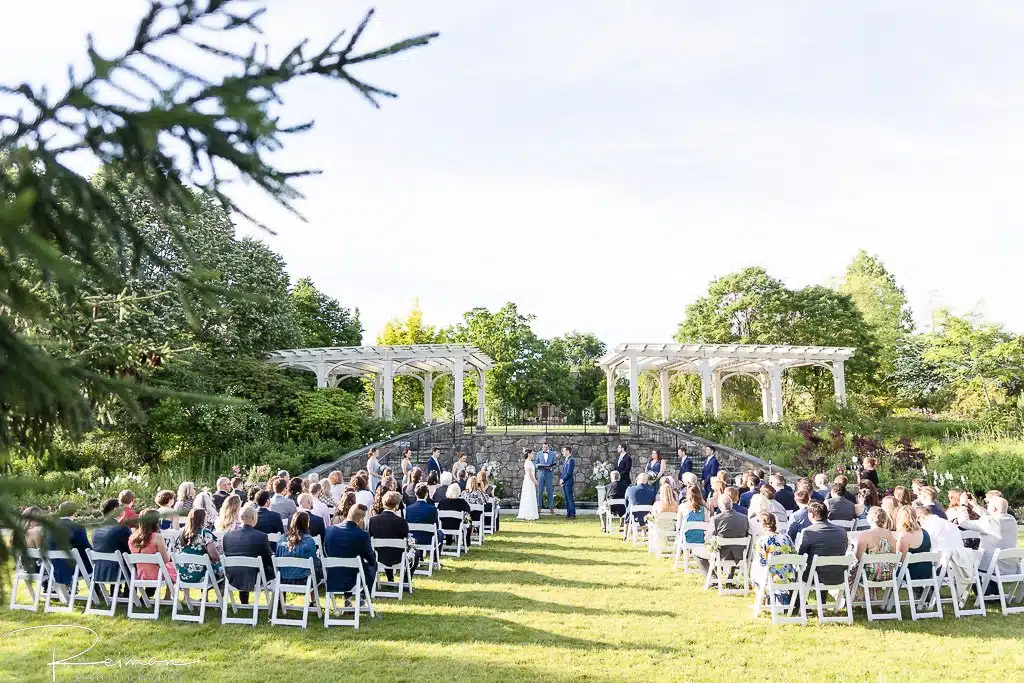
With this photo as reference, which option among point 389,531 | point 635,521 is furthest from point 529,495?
point 389,531

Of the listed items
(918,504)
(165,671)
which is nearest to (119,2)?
(165,671)

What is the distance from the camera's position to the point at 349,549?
835 cm

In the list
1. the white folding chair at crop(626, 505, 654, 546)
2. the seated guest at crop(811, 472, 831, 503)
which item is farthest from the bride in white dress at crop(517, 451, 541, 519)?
the seated guest at crop(811, 472, 831, 503)

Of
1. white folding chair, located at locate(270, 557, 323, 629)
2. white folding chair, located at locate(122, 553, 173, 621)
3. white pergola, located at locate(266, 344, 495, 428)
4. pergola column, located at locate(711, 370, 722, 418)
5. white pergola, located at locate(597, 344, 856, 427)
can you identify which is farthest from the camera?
pergola column, located at locate(711, 370, 722, 418)

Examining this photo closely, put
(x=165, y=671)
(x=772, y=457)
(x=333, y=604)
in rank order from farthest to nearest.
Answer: (x=772, y=457), (x=333, y=604), (x=165, y=671)

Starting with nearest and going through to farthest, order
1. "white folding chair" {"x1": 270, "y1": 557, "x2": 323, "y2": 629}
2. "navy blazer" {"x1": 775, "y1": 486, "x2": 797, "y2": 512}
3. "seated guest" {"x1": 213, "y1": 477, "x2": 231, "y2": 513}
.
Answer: "white folding chair" {"x1": 270, "y1": 557, "x2": 323, "y2": 629} → "seated guest" {"x1": 213, "y1": 477, "x2": 231, "y2": 513} → "navy blazer" {"x1": 775, "y1": 486, "x2": 797, "y2": 512}

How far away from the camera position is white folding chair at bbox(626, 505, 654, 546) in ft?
45.6

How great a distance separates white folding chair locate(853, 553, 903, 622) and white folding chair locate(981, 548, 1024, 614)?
1.01 metres

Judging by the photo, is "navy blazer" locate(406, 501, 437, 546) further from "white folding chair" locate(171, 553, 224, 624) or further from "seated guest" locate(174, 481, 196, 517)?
"white folding chair" locate(171, 553, 224, 624)

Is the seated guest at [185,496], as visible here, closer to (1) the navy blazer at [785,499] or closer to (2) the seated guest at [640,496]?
(2) the seated guest at [640,496]

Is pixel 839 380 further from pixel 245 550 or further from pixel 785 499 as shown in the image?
pixel 245 550

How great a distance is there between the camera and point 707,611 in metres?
8.72

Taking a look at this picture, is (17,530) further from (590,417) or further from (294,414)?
(590,417)

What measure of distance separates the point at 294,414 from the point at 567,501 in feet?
35.3
